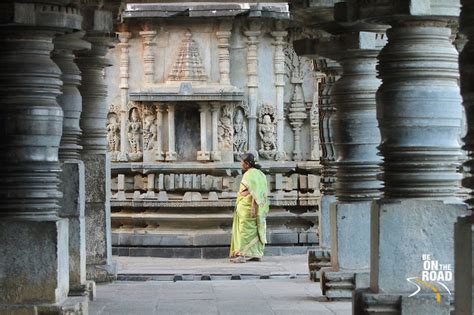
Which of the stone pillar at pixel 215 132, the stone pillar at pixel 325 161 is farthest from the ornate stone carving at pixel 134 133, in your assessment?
the stone pillar at pixel 325 161

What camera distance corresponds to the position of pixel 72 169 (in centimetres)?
1420

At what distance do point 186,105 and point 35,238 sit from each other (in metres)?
13.6

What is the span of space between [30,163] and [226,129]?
1337 centimetres

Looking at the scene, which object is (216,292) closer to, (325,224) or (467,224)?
(325,224)

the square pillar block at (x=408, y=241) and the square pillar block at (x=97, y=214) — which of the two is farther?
the square pillar block at (x=97, y=214)

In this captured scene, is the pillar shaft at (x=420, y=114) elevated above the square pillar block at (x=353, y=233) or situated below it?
above

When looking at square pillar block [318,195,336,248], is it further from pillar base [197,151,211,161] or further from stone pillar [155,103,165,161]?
stone pillar [155,103,165,161]

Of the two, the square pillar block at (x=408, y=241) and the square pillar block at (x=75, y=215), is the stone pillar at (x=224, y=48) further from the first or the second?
the square pillar block at (x=408, y=241)

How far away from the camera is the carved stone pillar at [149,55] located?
24.8 meters

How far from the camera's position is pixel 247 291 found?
16672mm

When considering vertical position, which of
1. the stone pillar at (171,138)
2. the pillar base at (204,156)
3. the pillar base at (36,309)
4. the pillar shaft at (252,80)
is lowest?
the pillar base at (36,309)

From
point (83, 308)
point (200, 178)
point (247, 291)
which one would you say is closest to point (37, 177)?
point (83, 308)

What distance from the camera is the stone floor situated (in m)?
14.2

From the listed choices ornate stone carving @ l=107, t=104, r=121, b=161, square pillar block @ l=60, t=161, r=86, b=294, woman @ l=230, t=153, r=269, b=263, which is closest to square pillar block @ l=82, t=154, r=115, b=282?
square pillar block @ l=60, t=161, r=86, b=294
